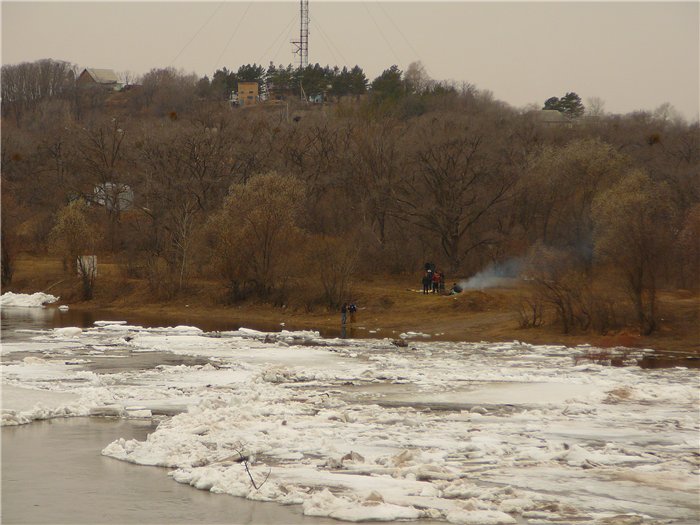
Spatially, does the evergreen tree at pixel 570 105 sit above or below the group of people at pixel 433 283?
above

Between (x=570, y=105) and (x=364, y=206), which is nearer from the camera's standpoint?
(x=364, y=206)

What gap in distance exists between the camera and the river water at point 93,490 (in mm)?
13781

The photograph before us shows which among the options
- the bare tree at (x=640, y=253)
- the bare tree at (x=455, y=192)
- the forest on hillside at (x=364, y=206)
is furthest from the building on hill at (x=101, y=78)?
the bare tree at (x=640, y=253)

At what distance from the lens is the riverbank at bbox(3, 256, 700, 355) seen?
1438 inches

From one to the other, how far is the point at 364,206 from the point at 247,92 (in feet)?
323

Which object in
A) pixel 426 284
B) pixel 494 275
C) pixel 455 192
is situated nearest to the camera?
pixel 426 284

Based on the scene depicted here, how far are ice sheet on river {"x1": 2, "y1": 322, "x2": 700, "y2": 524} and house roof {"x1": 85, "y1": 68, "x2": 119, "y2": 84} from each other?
472 ft

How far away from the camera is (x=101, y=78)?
17200 cm

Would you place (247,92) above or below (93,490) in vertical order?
above

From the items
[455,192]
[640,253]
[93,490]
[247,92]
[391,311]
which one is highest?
[247,92]

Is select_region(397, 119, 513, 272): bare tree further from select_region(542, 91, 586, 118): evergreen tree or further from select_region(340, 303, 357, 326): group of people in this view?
select_region(542, 91, 586, 118): evergreen tree

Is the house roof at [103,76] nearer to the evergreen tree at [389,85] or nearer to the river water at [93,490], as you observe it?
the evergreen tree at [389,85]

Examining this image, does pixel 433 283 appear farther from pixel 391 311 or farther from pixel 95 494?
pixel 95 494

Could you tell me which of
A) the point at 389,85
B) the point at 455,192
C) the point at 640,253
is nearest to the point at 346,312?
the point at 640,253
